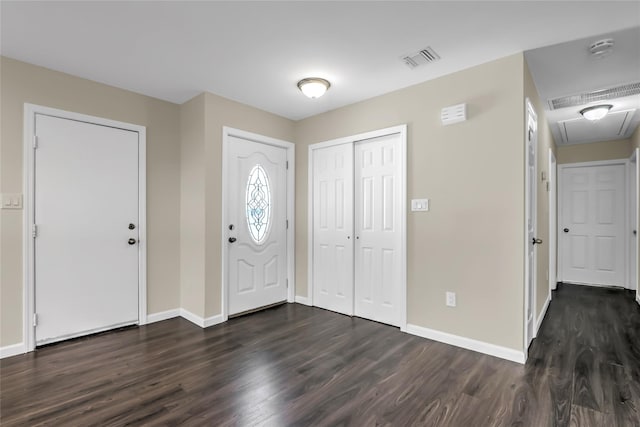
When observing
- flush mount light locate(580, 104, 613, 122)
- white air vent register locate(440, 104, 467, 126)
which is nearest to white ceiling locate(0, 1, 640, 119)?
white air vent register locate(440, 104, 467, 126)

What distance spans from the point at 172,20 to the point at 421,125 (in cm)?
227

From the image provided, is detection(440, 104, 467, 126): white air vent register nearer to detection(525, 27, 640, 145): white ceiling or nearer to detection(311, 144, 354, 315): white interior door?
detection(525, 27, 640, 145): white ceiling

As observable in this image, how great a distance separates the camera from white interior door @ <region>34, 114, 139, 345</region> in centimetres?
286

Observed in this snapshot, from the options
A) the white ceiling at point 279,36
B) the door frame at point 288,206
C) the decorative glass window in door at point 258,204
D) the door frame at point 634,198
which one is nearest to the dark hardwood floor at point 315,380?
the door frame at point 288,206

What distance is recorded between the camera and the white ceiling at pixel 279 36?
6.70ft

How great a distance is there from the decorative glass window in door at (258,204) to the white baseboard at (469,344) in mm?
2018

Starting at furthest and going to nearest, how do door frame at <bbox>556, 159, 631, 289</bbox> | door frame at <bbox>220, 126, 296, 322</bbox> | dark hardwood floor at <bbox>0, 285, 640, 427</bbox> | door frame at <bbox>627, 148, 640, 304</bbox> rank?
door frame at <bbox>556, 159, 631, 289</bbox> < door frame at <bbox>627, 148, 640, 304</bbox> < door frame at <bbox>220, 126, 296, 322</bbox> < dark hardwood floor at <bbox>0, 285, 640, 427</bbox>

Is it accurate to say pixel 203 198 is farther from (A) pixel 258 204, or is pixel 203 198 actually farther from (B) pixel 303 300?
(B) pixel 303 300

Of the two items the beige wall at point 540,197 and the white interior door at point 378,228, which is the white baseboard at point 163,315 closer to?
the white interior door at point 378,228

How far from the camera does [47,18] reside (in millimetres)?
2146

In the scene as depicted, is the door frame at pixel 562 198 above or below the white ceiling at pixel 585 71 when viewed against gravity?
below

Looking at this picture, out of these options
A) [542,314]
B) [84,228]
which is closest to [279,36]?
[84,228]

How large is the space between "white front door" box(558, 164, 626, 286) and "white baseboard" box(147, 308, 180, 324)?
247 inches

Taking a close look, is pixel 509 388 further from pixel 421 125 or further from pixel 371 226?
pixel 421 125
